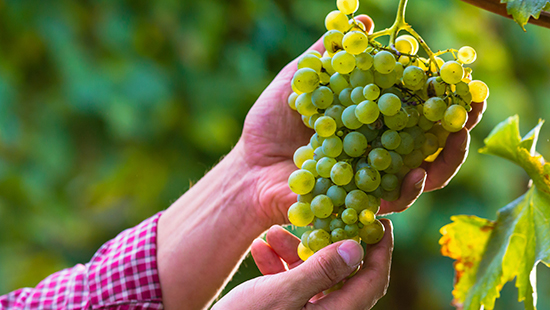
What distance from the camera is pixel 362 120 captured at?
1.23 feet

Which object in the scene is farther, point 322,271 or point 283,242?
point 283,242

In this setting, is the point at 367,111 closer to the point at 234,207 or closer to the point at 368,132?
the point at 368,132

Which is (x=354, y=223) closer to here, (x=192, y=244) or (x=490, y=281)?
(x=490, y=281)

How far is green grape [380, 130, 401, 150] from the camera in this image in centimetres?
38

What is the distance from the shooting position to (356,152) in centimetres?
39

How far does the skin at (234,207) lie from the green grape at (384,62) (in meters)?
0.21

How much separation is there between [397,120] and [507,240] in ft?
Result: 0.64

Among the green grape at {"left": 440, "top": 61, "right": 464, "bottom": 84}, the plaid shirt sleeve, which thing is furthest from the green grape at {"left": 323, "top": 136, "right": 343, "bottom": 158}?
the plaid shirt sleeve

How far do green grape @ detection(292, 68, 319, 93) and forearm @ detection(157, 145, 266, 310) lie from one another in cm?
28

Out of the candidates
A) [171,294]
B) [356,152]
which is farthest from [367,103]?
[171,294]

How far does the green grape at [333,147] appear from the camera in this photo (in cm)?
39

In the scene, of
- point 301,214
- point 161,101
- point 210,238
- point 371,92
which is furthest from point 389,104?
point 161,101

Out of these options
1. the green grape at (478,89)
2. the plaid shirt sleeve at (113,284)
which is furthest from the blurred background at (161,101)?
the green grape at (478,89)

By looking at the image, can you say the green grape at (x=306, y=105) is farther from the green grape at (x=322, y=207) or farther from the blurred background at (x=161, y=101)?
the blurred background at (x=161, y=101)
